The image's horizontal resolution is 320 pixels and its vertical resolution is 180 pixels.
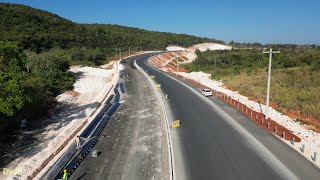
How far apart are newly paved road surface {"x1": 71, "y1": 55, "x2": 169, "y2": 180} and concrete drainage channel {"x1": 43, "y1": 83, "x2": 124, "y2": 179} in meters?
0.63

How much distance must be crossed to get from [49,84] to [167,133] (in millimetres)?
34107

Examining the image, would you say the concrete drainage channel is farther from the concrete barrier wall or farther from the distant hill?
the distant hill

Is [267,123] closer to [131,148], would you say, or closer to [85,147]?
[131,148]

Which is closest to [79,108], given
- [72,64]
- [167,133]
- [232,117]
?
[167,133]

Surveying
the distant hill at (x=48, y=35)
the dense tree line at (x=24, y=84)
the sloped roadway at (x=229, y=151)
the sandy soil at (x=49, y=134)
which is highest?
the distant hill at (x=48, y=35)

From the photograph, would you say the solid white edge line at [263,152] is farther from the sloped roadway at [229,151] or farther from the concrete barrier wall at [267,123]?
the concrete barrier wall at [267,123]

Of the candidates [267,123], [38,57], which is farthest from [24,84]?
[38,57]

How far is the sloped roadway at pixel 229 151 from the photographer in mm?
21656

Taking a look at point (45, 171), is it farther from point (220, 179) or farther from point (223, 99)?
point (223, 99)

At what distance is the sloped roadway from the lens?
21656 mm

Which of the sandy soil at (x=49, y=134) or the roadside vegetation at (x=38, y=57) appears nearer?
the sandy soil at (x=49, y=134)

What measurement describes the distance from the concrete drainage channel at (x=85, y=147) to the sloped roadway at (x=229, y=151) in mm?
7850

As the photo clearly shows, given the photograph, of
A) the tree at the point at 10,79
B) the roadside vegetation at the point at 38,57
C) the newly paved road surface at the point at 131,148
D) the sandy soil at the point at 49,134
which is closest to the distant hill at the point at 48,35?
the roadside vegetation at the point at 38,57

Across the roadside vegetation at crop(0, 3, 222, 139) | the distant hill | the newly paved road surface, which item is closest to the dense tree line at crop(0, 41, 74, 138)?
the roadside vegetation at crop(0, 3, 222, 139)
